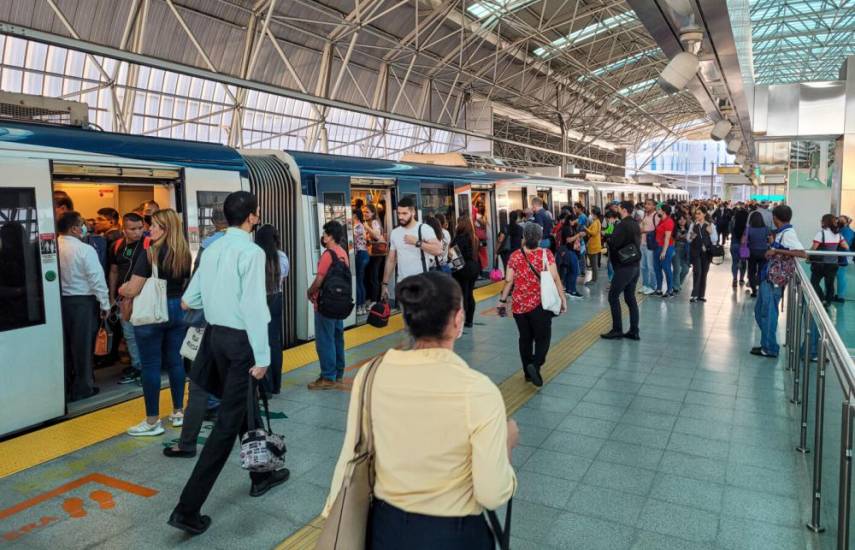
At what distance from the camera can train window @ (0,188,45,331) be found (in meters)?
4.42

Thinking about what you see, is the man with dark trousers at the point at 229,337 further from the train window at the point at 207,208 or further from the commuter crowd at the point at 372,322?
the train window at the point at 207,208

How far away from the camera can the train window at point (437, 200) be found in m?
10.5

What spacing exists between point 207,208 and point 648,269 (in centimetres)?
807

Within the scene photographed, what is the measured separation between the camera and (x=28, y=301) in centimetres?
455

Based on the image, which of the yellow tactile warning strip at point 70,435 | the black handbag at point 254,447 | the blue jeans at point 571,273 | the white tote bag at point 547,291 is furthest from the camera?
the blue jeans at point 571,273

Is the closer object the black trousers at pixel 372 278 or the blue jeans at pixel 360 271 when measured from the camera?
the blue jeans at pixel 360 271

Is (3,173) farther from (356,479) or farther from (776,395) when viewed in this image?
(776,395)

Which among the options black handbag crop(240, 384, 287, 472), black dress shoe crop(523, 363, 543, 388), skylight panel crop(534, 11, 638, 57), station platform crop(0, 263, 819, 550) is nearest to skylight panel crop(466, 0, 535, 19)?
skylight panel crop(534, 11, 638, 57)

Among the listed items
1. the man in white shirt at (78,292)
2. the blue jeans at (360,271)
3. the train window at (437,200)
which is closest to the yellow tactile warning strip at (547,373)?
the man in white shirt at (78,292)

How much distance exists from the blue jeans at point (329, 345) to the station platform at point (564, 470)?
0.84 ft

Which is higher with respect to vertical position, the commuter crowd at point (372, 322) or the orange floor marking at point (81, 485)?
the commuter crowd at point (372, 322)

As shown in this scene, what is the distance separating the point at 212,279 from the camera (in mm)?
3393

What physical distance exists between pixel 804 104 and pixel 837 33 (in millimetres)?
21684

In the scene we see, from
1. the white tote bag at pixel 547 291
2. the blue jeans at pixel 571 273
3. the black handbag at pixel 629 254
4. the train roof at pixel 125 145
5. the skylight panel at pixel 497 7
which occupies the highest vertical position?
the skylight panel at pixel 497 7
